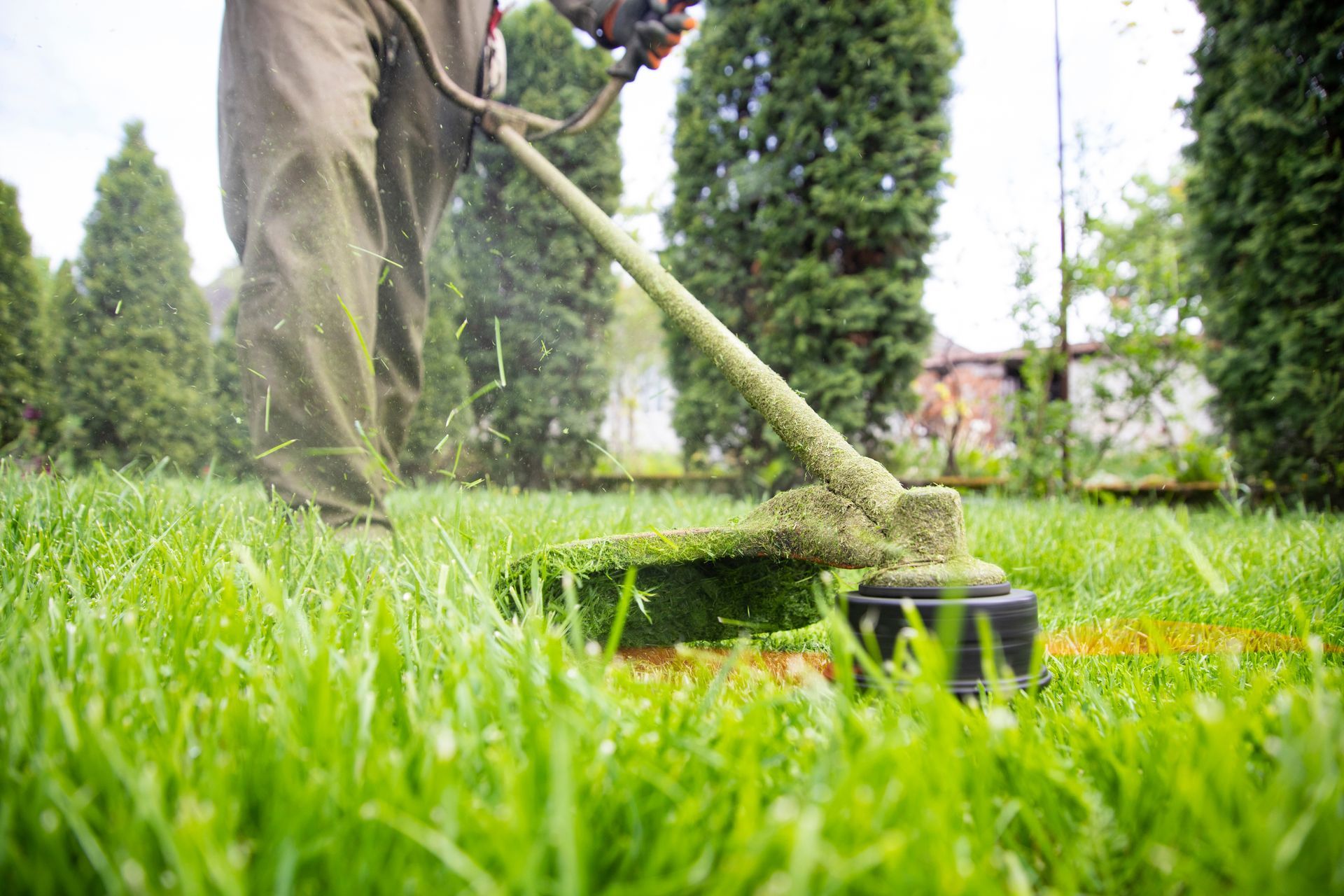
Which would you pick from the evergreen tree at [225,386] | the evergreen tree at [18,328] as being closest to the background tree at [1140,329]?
the evergreen tree at [225,386]

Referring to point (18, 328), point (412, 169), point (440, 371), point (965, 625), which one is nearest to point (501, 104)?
point (412, 169)

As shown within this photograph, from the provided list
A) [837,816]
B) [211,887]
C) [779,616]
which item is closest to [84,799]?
[211,887]

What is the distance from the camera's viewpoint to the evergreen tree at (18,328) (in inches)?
205

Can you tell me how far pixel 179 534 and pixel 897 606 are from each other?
4.30 feet

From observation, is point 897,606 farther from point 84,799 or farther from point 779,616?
point 84,799

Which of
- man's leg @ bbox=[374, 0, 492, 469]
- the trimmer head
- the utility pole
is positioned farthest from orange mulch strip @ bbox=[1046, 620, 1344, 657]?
the utility pole

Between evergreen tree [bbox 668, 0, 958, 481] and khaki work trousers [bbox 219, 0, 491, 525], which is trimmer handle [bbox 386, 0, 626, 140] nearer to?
khaki work trousers [bbox 219, 0, 491, 525]

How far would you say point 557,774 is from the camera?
422 millimetres

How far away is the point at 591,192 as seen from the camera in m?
6.61

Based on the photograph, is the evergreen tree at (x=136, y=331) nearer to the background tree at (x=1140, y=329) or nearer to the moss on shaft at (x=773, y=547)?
the moss on shaft at (x=773, y=547)

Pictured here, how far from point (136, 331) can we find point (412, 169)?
6.52 meters

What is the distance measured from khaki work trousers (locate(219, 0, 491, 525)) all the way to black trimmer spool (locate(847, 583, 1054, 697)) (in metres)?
1.21

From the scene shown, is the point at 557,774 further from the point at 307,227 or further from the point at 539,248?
the point at 539,248

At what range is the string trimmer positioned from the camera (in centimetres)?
94
